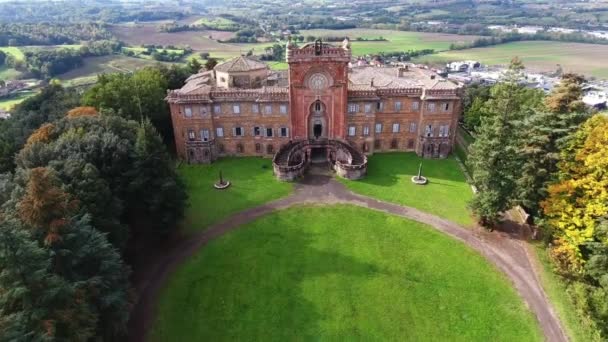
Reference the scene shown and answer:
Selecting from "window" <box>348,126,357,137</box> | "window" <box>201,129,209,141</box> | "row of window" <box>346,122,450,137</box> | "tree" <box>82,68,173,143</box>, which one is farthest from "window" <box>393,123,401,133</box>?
"tree" <box>82,68,173,143</box>

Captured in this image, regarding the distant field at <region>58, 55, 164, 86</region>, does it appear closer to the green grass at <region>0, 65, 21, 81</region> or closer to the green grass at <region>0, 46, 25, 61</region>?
the green grass at <region>0, 65, 21, 81</region>

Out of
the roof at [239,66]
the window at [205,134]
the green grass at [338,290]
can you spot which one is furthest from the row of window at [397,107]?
the window at [205,134]

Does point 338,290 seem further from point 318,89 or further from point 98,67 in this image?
point 98,67

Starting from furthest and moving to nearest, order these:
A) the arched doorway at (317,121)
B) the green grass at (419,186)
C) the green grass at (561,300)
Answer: the arched doorway at (317,121), the green grass at (419,186), the green grass at (561,300)

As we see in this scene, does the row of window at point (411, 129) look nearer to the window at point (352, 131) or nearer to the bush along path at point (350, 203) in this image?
the window at point (352, 131)

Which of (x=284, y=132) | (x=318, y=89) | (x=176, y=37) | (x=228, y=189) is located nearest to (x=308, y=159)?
(x=284, y=132)

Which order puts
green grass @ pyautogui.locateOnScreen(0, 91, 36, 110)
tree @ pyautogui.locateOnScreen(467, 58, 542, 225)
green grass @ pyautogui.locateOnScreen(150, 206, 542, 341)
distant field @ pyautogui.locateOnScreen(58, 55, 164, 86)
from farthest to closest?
distant field @ pyautogui.locateOnScreen(58, 55, 164, 86) < green grass @ pyautogui.locateOnScreen(0, 91, 36, 110) < tree @ pyautogui.locateOnScreen(467, 58, 542, 225) < green grass @ pyautogui.locateOnScreen(150, 206, 542, 341)

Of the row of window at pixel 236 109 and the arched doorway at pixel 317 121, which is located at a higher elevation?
the row of window at pixel 236 109
